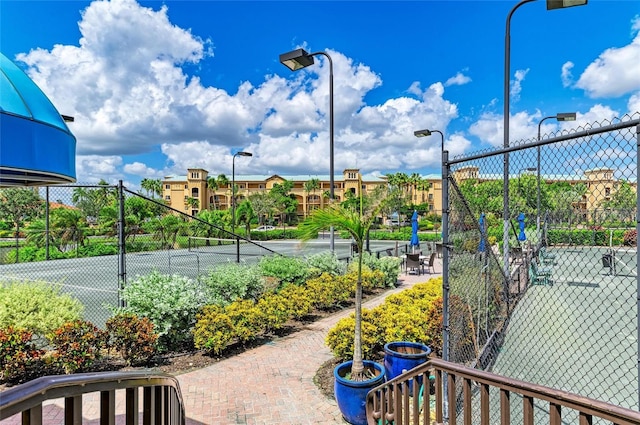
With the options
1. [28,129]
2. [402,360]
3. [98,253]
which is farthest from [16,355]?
[98,253]

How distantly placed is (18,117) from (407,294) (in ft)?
20.7

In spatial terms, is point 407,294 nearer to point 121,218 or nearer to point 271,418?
point 271,418

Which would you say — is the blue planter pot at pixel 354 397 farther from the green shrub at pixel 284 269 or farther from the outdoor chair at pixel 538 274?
the outdoor chair at pixel 538 274

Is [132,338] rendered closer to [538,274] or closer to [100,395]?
[100,395]

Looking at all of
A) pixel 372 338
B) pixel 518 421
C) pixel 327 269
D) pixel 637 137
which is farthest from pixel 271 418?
pixel 327 269

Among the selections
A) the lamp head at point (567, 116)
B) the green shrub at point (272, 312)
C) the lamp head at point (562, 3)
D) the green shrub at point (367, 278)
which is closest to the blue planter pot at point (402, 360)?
the green shrub at point (272, 312)

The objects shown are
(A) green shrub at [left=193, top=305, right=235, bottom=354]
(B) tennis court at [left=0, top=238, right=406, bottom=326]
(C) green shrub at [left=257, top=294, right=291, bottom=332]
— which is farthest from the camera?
(B) tennis court at [left=0, top=238, right=406, bottom=326]

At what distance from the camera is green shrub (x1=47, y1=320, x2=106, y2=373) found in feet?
16.1

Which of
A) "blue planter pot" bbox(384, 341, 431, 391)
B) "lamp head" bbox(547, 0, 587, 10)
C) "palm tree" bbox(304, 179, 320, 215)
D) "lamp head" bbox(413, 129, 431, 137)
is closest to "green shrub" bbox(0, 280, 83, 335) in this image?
"blue planter pot" bbox(384, 341, 431, 391)

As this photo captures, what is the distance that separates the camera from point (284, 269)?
367 inches

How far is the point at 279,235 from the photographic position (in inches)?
1708

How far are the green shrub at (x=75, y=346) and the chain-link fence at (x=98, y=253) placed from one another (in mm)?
930

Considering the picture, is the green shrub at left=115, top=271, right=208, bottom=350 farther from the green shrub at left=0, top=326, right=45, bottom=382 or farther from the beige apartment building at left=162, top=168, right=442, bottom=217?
the beige apartment building at left=162, top=168, right=442, bottom=217

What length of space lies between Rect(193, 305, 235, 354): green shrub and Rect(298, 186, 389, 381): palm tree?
2170 millimetres
